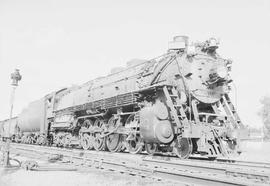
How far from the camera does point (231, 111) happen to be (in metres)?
10.9

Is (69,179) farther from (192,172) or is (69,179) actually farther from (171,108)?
(171,108)

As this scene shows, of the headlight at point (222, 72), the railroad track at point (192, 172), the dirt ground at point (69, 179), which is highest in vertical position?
the headlight at point (222, 72)

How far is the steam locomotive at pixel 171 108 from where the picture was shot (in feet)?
31.0

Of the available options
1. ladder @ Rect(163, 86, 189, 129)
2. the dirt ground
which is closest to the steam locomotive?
ladder @ Rect(163, 86, 189, 129)

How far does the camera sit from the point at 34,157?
39.0 feet

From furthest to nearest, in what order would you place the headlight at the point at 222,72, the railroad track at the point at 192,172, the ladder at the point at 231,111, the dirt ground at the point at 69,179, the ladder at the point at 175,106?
1. the ladder at the point at 231,111
2. the headlight at the point at 222,72
3. the ladder at the point at 175,106
4. the dirt ground at the point at 69,179
5. the railroad track at the point at 192,172

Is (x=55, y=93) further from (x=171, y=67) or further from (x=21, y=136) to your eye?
(x=171, y=67)

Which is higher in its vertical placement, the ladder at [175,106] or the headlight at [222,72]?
the headlight at [222,72]

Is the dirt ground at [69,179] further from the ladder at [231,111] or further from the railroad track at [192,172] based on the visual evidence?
the ladder at [231,111]

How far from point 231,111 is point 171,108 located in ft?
9.46

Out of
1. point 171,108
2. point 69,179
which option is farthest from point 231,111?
point 69,179

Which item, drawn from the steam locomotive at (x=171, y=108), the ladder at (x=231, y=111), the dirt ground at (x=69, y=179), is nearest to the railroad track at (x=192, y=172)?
the dirt ground at (x=69, y=179)

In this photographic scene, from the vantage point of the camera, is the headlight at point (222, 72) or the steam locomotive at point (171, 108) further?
the headlight at point (222, 72)

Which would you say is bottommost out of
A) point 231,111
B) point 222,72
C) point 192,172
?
point 192,172
